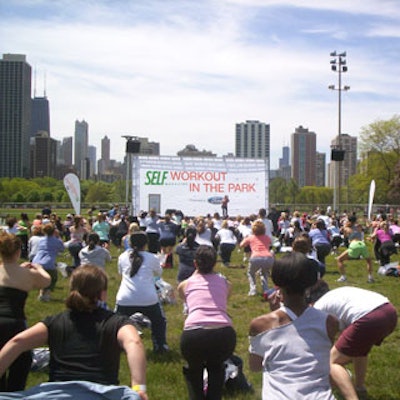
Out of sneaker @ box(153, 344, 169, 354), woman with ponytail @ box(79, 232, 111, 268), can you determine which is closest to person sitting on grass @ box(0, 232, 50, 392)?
sneaker @ box(153, 344, 169, 354)

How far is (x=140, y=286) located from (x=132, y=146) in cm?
2500

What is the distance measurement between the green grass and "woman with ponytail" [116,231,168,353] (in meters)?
0.62

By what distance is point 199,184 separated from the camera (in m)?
31.1

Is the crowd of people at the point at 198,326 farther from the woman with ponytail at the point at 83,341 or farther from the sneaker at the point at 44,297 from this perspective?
the sneaker at the point at 44,297

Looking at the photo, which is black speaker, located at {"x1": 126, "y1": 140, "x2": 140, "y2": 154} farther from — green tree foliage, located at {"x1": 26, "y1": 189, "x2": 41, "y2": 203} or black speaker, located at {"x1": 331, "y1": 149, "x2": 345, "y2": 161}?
green tree foliage, located at {"x1": 26, "y1": 189, "x2": 41, "y2": 203}

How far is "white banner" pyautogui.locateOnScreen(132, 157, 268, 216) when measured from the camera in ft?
97.8

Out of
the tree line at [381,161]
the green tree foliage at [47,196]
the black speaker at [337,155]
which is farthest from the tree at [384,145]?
the green tree foliage at [47,196]

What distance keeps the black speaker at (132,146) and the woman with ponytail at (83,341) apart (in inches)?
1109

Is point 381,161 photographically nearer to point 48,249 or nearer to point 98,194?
point 48,249

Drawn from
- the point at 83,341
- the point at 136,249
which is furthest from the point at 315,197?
the point at 83,341

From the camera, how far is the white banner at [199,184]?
2980 cm

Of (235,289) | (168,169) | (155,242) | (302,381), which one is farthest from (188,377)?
(168,169)

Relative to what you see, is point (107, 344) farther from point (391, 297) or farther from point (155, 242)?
point (155, 242)

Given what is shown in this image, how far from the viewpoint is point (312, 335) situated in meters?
3.35
